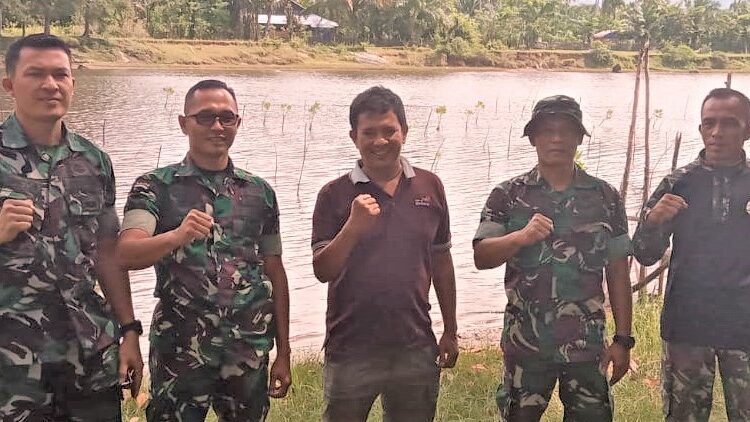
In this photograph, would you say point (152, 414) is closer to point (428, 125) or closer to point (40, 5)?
point (428, 125)

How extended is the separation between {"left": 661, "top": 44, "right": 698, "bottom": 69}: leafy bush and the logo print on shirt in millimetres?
47052

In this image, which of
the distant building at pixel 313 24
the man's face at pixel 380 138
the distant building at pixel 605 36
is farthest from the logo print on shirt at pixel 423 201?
the distant building at pixel 605 36

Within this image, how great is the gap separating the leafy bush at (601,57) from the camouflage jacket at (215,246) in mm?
46410

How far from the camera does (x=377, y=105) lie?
9.44 ft

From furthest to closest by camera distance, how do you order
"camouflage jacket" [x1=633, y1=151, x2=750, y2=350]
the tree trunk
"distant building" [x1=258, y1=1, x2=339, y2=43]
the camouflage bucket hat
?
"distant building" [x1=258, y1=1, x2=339, y2=43], the tree trunk, "camouflage jacket" [x1=633, y1=151, x2=750, y2=350], the camouflage bucket hat

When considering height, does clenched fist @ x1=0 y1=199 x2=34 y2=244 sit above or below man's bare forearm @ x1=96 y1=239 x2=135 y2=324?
above

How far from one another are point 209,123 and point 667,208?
74.2 inches

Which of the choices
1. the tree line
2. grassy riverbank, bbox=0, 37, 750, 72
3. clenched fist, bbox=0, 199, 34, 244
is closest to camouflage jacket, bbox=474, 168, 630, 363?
clenched fist, bbox=0, 199, 34, 244

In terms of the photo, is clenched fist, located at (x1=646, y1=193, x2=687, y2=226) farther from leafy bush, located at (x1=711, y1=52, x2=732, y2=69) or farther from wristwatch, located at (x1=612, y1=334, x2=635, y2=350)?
leafy bush, located at (x1=711, y1=52, x2=732, y2=69)

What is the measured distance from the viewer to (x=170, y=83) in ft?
90.3

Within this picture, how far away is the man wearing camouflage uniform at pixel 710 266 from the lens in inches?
121

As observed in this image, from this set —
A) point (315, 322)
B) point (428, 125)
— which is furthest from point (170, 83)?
point (315, 322)

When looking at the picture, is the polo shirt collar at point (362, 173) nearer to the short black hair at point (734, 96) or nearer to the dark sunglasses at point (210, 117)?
the dark sunglasses at point (210, 117)

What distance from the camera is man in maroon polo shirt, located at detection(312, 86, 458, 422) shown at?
9.36 feet
